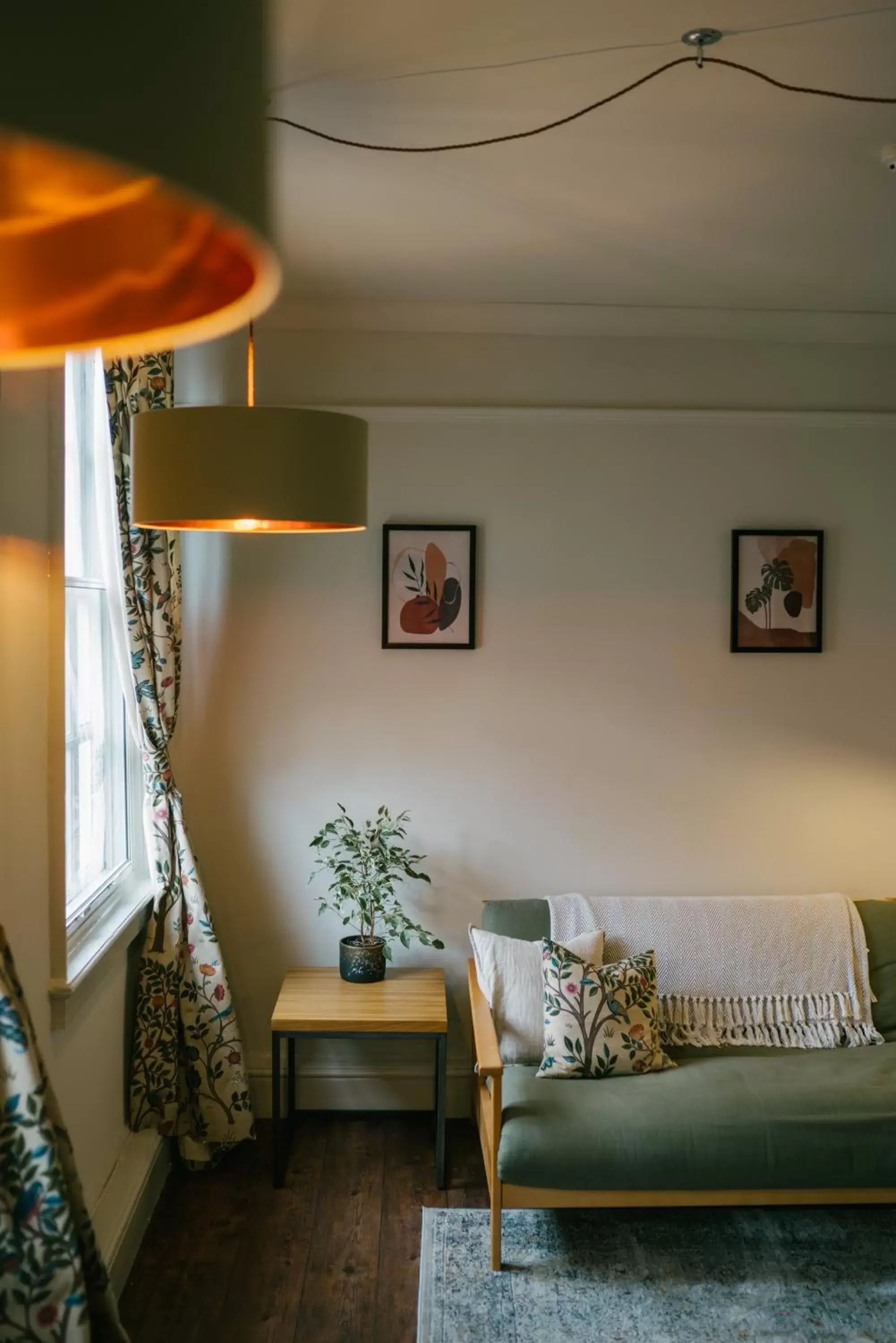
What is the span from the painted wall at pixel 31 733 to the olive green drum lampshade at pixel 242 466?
36 cm

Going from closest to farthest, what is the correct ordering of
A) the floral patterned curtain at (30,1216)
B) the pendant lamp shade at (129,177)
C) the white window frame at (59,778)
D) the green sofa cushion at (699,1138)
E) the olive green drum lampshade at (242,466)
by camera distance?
the pendant lamp shade at (129,177), the floral patterned curtain at (30,1216), the olive green drum lampshade at (242,466), the white window frame at (59,778), the green sofa cushion at (699,1138)

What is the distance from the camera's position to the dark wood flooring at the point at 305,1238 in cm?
280

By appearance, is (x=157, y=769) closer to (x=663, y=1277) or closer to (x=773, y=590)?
(x=663, y=1277)

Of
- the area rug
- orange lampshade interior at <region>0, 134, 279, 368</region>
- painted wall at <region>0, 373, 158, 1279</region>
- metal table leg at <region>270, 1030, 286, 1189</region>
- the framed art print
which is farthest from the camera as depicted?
the framed art print

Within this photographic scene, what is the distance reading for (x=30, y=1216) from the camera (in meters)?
1.91

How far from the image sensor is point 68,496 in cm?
305

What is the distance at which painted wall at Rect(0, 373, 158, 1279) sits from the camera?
7.38 ft

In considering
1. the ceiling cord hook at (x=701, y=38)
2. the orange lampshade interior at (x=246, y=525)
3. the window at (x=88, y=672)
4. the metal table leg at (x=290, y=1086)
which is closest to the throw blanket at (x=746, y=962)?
the metal table leg at (x=290, y=1086)

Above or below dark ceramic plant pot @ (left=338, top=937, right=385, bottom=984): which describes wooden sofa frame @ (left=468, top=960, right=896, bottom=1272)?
below

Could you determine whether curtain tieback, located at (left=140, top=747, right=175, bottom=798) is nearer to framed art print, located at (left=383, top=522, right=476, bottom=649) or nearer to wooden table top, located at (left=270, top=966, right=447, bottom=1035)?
wooden table top, located at (left=270, top=966, right=447, bottom=1035)

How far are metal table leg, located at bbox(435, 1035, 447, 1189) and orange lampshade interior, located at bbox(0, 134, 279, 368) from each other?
10.1ft

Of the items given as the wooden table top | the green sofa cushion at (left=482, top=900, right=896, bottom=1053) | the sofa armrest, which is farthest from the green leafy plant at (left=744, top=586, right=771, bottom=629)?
the wooden table top

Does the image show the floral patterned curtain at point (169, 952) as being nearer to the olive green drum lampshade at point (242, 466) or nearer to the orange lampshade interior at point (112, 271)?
the olive green drum lampshade at point (242, 466)

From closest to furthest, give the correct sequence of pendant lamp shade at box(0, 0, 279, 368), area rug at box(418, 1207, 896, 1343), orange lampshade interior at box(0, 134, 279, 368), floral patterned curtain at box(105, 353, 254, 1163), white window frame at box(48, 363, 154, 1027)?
pendant lamp shade at box(0, 0, 279, 368) < orange lampshade interior at box(0, 134, 279, 368) < white window frame at box(48, 363, 154, 1027) < area rug at box(418, 1207, 896, 1343) < floral patterned curtain at box(105, 353, 254, 1163)
